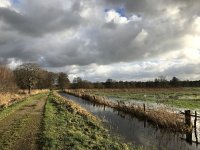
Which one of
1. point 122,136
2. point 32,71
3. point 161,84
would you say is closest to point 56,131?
point 122,136

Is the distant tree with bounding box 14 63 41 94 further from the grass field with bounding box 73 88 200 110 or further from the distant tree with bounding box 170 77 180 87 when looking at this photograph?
the distant tree with bounding box 170 77 180 87

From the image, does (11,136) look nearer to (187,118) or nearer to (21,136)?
(21,136)

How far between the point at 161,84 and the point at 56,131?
125940mm

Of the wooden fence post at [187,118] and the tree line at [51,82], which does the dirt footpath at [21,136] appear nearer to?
the wooden fence post at [187,118]

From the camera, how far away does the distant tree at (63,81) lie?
142125 mm

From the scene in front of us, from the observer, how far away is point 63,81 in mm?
142500

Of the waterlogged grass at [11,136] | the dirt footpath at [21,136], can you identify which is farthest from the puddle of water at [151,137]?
the waterlogged grass at [11,136]

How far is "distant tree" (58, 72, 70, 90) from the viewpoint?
142125mm

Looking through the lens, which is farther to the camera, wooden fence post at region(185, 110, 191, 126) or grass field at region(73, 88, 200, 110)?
grass field at region(73, 88, 200, 110)

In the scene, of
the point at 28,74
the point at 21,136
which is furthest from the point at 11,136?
the point at 28,74

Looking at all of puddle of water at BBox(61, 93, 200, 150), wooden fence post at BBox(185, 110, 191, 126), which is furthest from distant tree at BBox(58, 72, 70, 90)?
wooden fence post at BBox(185, 110, 191, 126)

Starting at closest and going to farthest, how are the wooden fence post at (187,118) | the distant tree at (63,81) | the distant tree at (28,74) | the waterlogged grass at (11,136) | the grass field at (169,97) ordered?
the waterlogged grass at (11,136) → the wooden fence post at (187,118) → the grass field at (169,97) → the distant tree at (28,74) → the distant tree at (63,81)

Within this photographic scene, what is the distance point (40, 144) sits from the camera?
47.4 feet

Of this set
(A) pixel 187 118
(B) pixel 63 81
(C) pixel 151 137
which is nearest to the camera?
(C) pixel 151 137
